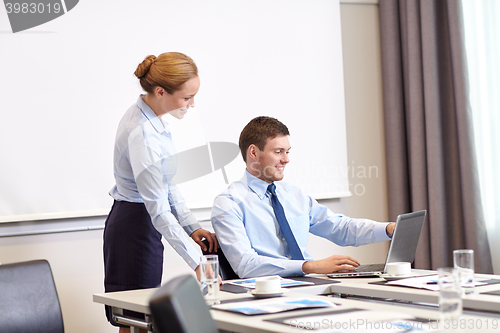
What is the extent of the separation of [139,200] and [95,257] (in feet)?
2.99

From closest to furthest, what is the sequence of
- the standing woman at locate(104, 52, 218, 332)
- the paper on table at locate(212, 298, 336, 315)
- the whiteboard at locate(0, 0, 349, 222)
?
the paper on table at locate(212, 298, 336, 315), the standing woman at locate(104, 52, 218, 332), the whiteboard at locate(0, 0, 349, 222)

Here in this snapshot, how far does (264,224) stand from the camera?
7.45ft

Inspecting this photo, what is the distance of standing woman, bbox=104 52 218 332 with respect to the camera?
7.01 feet

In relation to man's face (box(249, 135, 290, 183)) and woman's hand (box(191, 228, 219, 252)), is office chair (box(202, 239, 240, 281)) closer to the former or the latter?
woman's hand (box(191, 228, 219, 252))

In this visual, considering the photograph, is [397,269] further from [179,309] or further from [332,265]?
[179,309]

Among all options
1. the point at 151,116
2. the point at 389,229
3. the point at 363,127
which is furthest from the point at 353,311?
the point at 363,127

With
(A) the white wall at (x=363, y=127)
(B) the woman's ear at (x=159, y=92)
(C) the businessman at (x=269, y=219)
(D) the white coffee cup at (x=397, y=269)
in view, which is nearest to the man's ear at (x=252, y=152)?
(C) the businessman at (x=269, y=219)

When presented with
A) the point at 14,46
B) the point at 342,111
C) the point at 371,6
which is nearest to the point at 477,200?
the point at 342,111

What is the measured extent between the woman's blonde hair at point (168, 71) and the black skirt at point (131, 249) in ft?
1.59

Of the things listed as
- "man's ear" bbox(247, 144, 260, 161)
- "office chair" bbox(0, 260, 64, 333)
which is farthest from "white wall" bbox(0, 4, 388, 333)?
"office chair" bbox(0, 260, 64, 333)

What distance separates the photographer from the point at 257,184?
7.61 ft

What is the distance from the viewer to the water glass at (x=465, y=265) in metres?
1.58

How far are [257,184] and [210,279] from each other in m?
0.81

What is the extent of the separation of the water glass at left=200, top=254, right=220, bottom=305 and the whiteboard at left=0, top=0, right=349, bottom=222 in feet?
4.98
